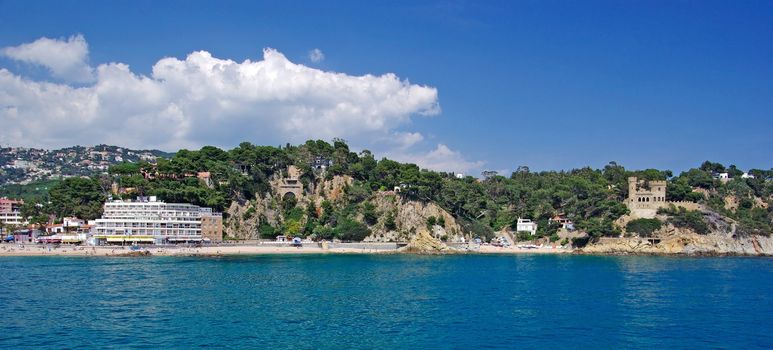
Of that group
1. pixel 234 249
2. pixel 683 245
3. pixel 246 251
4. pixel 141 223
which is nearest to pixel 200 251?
pixel 234 249

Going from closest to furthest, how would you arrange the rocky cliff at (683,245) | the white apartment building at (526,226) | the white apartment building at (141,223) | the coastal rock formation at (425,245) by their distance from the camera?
the white apartment building at (141,223) < the coastal rock formation at (425,245) < the rocky cliff at (683,245) < the white apartment building at (526,226)

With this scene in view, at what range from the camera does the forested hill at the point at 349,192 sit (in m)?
84.3

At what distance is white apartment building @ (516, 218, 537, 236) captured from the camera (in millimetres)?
91938

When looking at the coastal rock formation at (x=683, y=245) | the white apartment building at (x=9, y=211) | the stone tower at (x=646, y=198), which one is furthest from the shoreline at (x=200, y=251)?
the white apartment building at (x=9, y=211)

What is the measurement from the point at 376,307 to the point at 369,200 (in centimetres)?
5499

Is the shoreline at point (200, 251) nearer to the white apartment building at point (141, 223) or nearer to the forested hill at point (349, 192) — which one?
the white apartment building at point (141, 223)

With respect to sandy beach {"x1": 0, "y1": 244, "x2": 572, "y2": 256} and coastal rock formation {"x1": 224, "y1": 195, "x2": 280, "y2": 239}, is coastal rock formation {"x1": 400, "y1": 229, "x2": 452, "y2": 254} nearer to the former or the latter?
sandy beach {"x1": 0, "y1": 244, "x2": 572, "y2": 256}

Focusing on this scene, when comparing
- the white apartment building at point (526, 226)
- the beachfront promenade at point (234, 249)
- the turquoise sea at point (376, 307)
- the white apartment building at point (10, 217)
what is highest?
the white apartment building at point (10, 217)

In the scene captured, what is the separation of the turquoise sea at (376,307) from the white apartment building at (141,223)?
65.7 feet

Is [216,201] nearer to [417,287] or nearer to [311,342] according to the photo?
[417,287]

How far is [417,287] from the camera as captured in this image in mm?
42719

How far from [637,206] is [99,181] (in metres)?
73.7

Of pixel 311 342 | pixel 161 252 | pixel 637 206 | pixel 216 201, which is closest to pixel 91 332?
pixel 311 342

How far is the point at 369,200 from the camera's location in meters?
89.2
